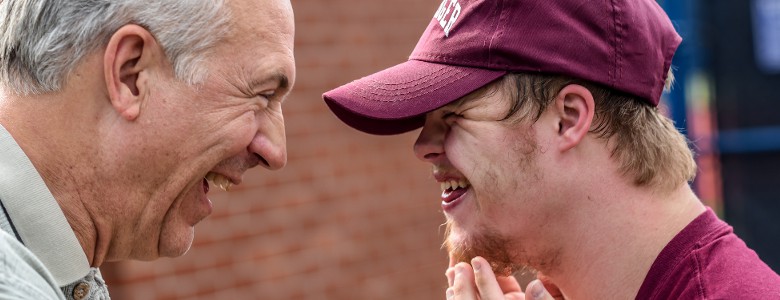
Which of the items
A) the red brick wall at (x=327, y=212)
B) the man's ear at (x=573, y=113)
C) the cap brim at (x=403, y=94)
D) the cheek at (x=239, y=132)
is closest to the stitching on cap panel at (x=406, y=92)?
the cap brim at (x=403, y=94)

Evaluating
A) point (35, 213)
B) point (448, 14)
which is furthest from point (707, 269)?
point (35, 213)

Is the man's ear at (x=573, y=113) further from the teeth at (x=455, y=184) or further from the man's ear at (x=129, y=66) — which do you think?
the man's ear at (x=129, y=66)

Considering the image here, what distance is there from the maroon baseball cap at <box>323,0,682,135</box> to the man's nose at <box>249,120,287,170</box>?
24 cm

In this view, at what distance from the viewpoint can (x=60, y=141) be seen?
7.39 feet

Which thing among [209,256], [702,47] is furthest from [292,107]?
[702,47]

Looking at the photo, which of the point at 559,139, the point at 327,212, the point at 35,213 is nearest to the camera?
the point at 35,213

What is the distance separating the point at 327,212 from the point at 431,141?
118 inches

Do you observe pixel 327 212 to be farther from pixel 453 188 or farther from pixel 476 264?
pixel 476 264

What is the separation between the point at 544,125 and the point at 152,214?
0.98 metres

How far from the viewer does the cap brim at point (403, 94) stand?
2609mm

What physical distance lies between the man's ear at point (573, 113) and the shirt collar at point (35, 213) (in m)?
1.19

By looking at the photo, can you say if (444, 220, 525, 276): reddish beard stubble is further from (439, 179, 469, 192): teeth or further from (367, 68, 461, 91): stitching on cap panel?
(367, 68, 461, 91): stitching on cap panel

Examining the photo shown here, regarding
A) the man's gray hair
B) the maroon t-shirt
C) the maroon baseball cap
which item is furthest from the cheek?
the maroon t-shirt

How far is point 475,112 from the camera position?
265 centimetres
